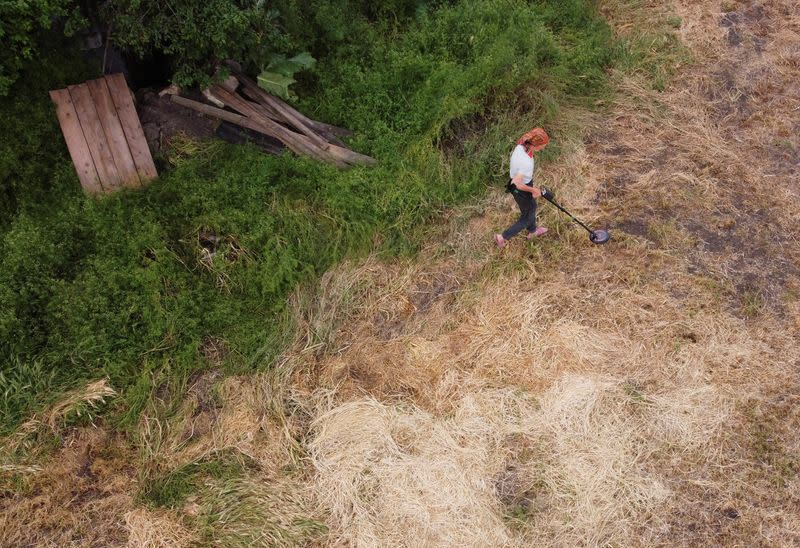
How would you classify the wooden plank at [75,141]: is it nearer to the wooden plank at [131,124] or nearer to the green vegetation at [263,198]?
the green vegetation at [263,198]

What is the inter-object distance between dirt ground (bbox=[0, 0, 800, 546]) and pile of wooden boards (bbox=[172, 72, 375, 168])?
1407 mm

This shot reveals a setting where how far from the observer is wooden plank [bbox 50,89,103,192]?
6.17 m

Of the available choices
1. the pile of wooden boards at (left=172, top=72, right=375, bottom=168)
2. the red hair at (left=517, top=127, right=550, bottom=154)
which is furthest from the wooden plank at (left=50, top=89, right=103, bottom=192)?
the red hair at (left=517, top=127, right=550, bottom=154)

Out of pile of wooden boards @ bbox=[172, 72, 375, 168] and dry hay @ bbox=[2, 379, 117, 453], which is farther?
pile of wooden boards @ bbox=[172, 72, 375, 168]

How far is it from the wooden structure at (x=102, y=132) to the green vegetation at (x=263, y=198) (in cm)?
22

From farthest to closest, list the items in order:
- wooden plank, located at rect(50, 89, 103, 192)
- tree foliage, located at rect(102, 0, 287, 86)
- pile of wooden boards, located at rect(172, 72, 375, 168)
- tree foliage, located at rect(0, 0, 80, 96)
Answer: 1. pile of wooden boards, located at rect(172, 72, 375, 168)
2. wooden plank, located at rect(50, 89, 103, 192)
3. tree foliage, located at rect(102, 0, 287, 86)
4. tree foliage, located at rect(0, 0, 80, 96)

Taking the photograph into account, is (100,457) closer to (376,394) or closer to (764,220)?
(376,394)

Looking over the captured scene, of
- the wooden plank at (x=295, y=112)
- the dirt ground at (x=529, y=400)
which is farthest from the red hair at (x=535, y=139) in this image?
the wooden plank at (x=295, y=112)

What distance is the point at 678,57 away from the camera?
7652mm

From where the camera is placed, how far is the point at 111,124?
20.7 feet

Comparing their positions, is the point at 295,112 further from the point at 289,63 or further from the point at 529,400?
the point at 529,400

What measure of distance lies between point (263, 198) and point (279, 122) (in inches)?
43.1

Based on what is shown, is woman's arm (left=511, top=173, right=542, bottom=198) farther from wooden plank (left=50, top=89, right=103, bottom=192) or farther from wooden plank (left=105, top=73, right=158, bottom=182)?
wooden plank (left=50, top=89, right=103, bottom=192)

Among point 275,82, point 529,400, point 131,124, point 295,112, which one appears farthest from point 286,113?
point 529,400
